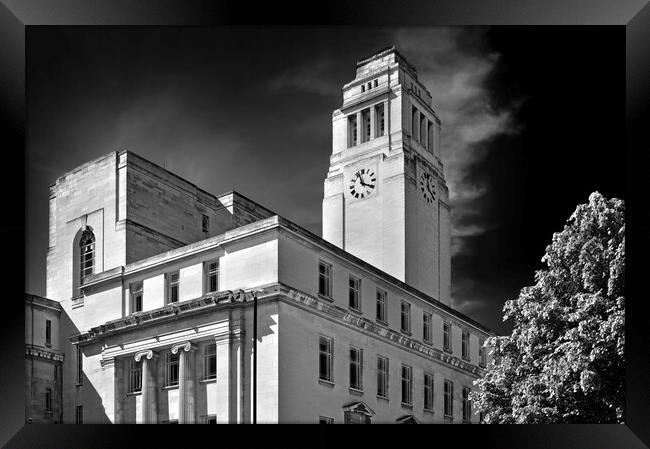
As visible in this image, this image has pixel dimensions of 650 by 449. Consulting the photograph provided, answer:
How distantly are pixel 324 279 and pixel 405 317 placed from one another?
7294 millimetres

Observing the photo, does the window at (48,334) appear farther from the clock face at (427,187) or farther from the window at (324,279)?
the clock face at (427,187)

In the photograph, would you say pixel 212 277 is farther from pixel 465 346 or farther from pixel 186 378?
pixel 465 346

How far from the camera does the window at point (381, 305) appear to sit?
43.4 m

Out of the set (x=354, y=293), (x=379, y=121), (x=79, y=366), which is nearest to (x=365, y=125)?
(x=379, y=121)

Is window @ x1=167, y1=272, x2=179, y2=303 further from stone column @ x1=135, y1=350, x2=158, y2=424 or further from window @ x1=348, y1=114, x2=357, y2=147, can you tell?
window @ x1=348, y1=114, x2=357, y2=147

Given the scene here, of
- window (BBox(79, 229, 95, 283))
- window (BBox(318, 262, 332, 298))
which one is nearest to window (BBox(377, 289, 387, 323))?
window (BBox(318, 262, 332, 298))

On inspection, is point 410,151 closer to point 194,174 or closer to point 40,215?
point 194,174

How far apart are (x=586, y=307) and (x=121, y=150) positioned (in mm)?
30457

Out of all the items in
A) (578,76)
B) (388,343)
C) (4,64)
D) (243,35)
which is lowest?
(388,343)

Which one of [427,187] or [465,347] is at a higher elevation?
[427,187]

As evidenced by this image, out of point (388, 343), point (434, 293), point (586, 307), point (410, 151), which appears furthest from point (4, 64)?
point (434, 293)

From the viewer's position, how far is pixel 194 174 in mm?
42188

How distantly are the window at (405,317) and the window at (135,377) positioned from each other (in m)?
13.3

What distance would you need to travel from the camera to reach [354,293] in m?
41.8
